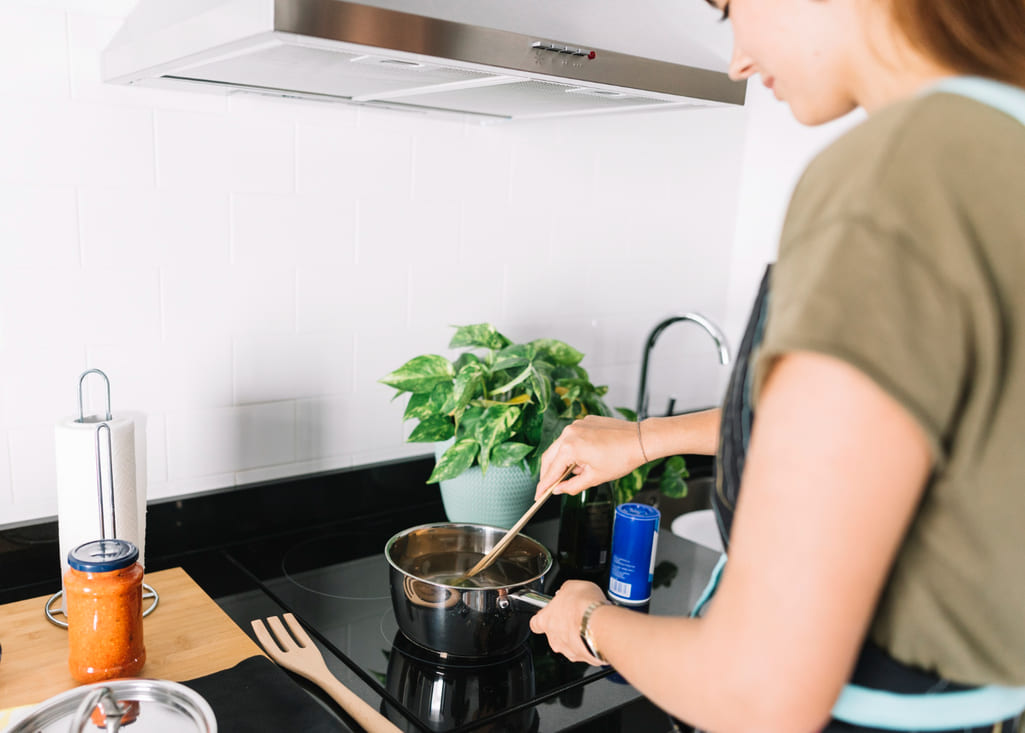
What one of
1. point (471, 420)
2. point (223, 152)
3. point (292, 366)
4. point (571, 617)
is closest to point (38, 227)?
point (223, 152)

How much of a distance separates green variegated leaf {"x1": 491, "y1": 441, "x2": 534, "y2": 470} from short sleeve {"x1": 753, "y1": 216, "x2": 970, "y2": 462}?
0.86 metres

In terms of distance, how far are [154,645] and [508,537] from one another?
0.45m

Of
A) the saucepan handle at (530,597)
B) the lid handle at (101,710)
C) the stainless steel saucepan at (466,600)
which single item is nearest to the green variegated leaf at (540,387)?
the stainless steel saucepan at (466,600)

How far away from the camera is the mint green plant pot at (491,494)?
1.35 m

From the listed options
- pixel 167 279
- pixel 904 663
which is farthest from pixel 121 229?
pixel 904 663

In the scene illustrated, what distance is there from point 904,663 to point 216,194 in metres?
1.13

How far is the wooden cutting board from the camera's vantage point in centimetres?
95

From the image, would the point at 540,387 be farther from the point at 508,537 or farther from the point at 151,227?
the point at 151,227

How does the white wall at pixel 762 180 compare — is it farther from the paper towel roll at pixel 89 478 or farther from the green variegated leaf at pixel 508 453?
the paper towel roll at pixel 89 478

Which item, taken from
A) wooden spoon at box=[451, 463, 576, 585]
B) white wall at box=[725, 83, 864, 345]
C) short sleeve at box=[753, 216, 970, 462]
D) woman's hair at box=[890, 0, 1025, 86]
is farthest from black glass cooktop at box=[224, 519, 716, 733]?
white wall at box=[725, 83, 864, 345]

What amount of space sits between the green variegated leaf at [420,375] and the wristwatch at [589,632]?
689 millimetres

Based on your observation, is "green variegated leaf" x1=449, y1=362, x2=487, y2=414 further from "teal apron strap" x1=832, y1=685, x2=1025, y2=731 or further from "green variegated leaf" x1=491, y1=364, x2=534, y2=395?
"teal apron strap" x1=832, y1=685, x2=1025, y2=731

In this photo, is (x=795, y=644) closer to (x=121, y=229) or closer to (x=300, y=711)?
(x=300, y=711)

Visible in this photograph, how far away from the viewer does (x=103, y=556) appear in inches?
36.2
